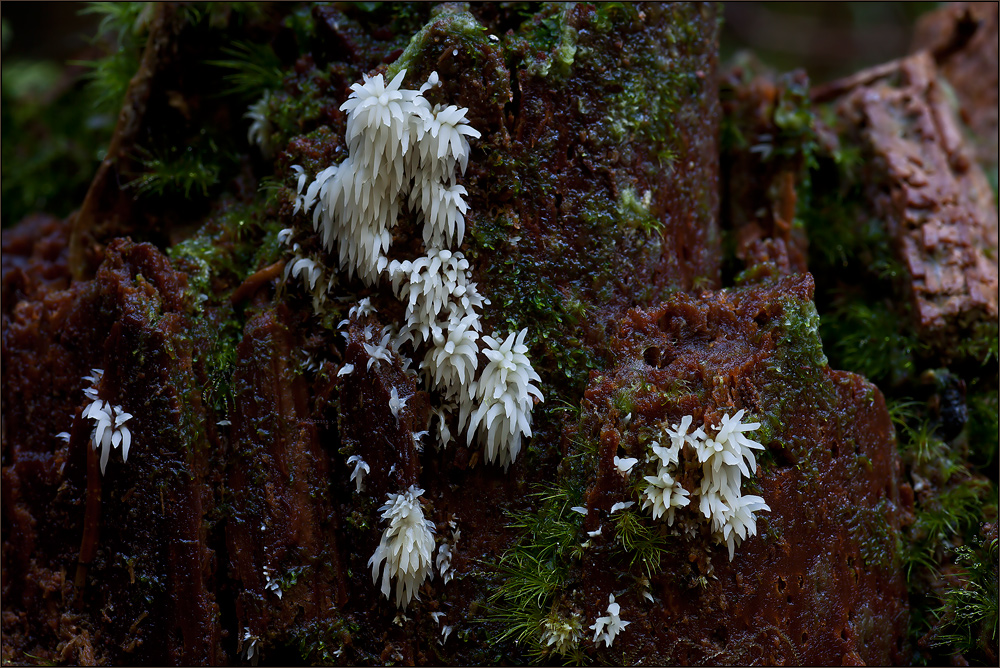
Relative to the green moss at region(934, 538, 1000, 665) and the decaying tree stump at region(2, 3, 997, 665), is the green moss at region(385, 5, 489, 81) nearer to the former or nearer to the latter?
the decaying tree stump at region(2, 3, 997, 665)

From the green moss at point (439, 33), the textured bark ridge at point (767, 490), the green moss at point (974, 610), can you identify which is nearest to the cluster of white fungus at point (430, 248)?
the green moss at point (439, 33)

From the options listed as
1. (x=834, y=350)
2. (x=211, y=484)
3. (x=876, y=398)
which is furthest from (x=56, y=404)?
(x=834, y=350)

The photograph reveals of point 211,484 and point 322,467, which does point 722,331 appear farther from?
point 211,484

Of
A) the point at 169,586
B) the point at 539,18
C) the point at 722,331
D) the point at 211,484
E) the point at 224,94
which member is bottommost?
the point at 169,586

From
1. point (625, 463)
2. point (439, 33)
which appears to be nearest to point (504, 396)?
point (625, 463)

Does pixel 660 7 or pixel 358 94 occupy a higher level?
pixel 660 7

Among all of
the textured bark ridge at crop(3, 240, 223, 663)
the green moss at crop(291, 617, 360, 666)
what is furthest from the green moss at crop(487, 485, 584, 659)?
the textured bark ridge at crop(3, 240, 223, 663)
